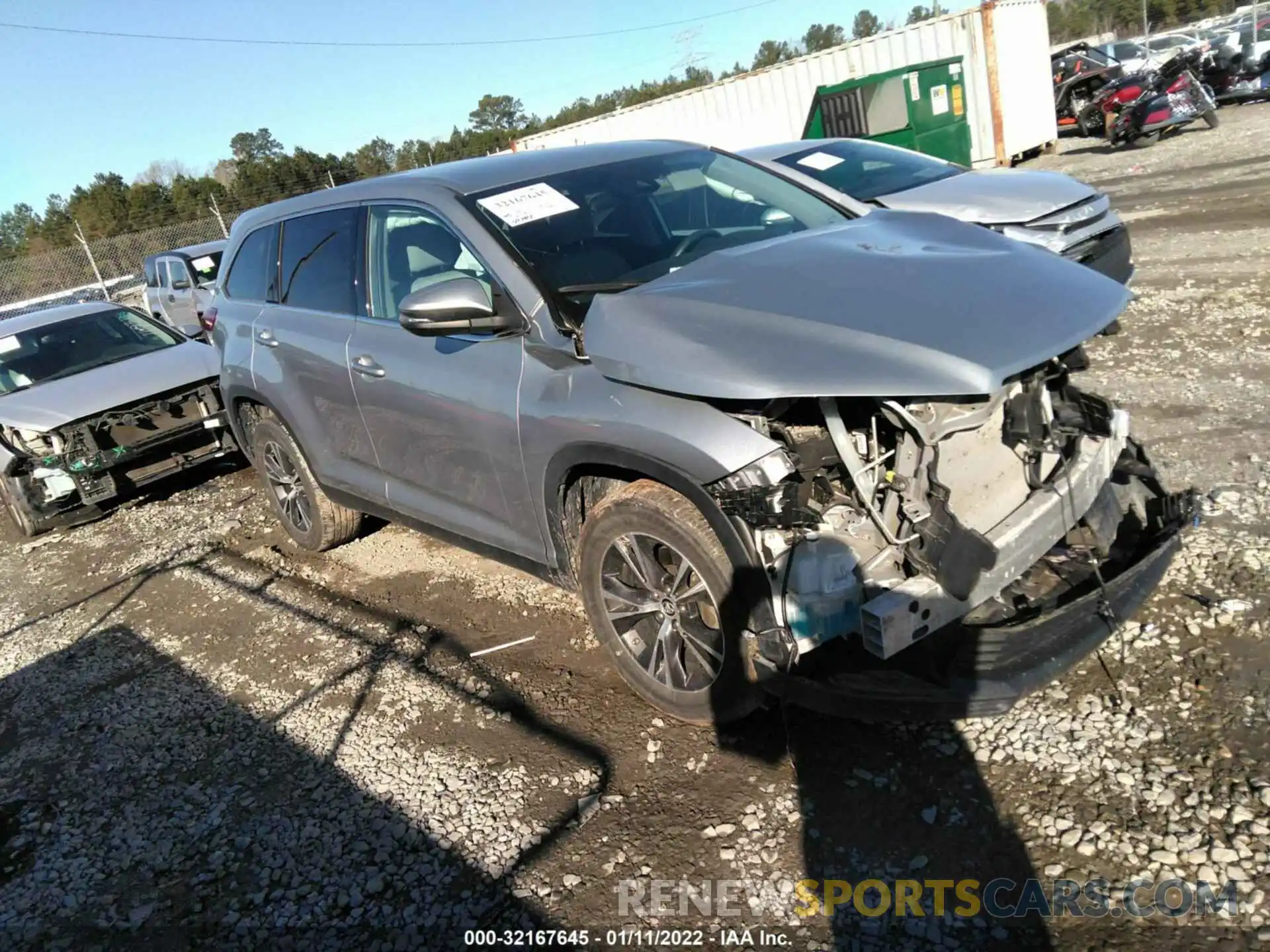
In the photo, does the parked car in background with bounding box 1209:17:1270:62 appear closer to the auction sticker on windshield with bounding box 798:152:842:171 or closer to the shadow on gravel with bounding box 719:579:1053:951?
the auction sticker on windshield with bounding box 798:152:842:171

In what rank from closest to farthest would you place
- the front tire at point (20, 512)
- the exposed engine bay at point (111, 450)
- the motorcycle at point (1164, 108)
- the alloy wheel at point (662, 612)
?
1. the alloy wheel at point (662, 612)
2. the exposed engine bay at point (111, 450)
3. the front tire at point (20, 512)
4. the motorcycle at point (1164, 108)

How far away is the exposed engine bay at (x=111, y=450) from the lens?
22.0 feet

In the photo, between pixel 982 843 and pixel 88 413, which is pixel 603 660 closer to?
pixel 982 843

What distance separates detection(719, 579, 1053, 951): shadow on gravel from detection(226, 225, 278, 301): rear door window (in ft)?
11.5

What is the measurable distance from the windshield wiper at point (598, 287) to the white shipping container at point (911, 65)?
14.3 metres

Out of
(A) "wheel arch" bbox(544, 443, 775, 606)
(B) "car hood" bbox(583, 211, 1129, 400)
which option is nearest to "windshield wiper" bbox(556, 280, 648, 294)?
(B) "car hood" bbox(583, 211, 1129, 400)

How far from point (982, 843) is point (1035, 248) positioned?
196 cm

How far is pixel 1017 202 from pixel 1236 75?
53.3 ft

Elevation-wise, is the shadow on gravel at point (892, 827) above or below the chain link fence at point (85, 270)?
below

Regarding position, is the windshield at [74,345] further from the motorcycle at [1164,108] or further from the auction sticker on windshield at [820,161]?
the motorcycle at [1164,108]

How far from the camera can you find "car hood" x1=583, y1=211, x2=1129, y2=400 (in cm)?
237

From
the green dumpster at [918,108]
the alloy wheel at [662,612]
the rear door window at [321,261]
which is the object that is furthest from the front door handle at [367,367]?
the green dumpster at [918,108]

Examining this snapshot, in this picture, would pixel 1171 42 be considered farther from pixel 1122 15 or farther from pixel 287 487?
pixel 1122 15

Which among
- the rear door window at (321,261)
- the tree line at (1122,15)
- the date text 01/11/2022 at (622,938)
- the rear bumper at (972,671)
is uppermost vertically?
the tree line at (1122,15)
